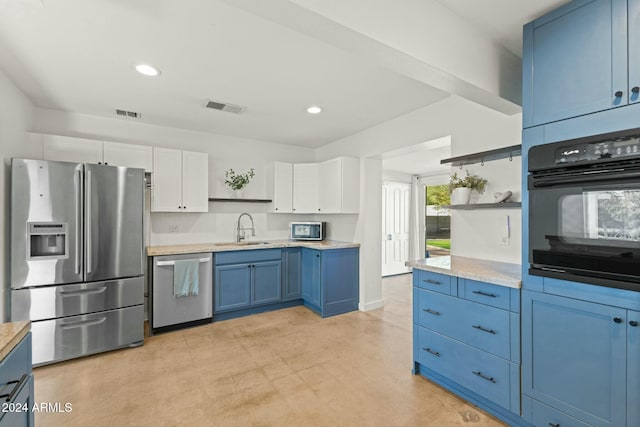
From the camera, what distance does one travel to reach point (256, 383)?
233 centimetres

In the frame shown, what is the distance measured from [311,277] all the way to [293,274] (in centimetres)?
32

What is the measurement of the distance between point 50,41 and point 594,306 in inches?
146

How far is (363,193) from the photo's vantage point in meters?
4.13

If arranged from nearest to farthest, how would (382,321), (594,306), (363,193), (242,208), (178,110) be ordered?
(594,306) → (178,110) → (382,321) → (363,193) → (242,208)

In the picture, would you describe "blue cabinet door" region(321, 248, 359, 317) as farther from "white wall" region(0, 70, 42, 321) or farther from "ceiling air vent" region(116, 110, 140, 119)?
"white wall" region(0, 70, 42, 321)

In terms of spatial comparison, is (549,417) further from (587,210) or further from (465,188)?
(465,188)

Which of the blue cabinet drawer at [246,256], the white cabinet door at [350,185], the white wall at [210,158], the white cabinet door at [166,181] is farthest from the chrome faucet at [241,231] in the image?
the white cabinet door at [350,185]

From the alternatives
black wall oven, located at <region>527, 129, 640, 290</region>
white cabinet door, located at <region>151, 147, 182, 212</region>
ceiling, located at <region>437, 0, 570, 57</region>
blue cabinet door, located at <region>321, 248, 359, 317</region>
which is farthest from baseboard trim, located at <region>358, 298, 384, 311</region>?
ceiling, located at <region>437, 0, 570, 57</region>

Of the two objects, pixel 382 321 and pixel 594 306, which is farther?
Result: pixel 382 321

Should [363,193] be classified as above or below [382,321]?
above

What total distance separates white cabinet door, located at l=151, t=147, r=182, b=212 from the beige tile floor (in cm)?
154

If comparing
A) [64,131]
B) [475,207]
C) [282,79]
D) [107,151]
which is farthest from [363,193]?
[64,131]

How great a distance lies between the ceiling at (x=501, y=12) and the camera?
1679mm

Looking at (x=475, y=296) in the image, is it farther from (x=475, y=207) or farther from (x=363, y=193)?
(x=363, y=193)
